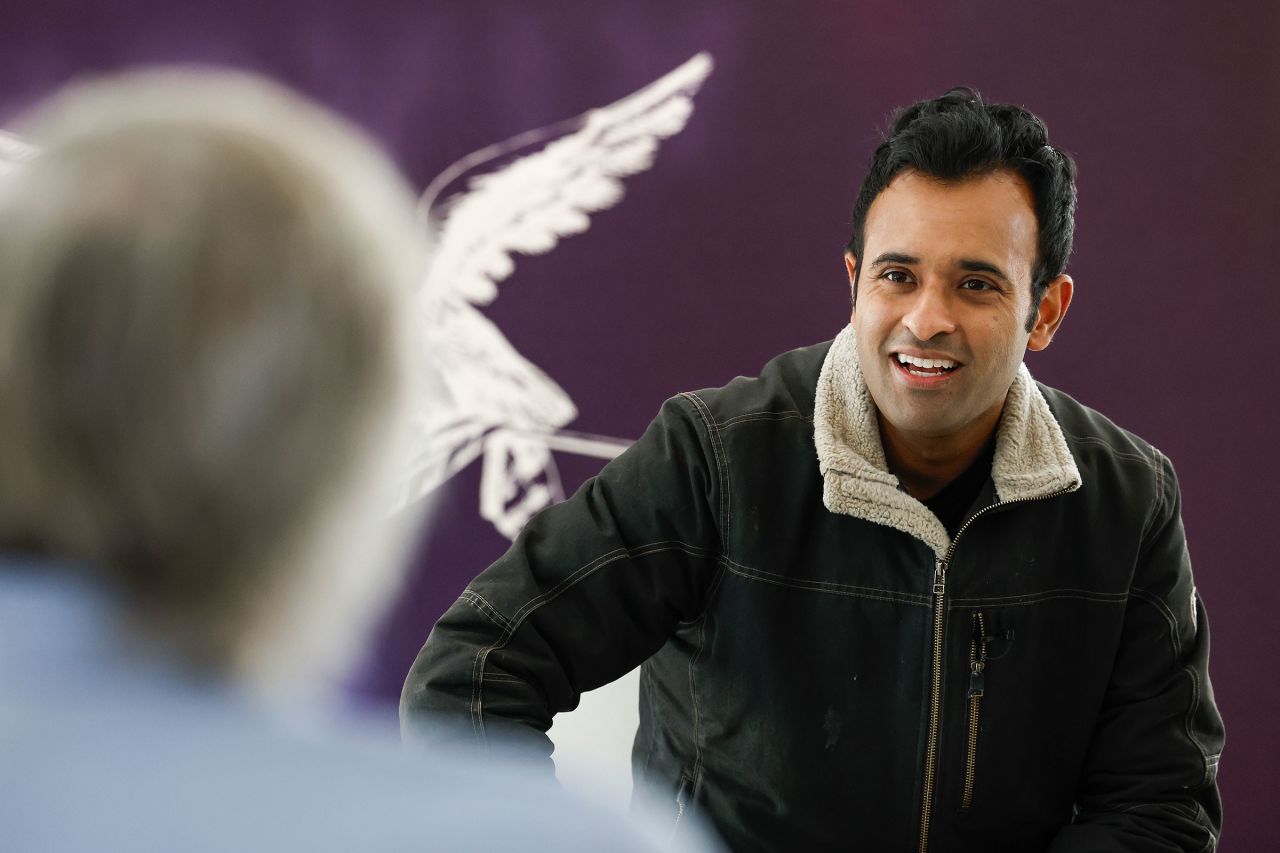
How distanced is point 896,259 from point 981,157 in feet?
0.53

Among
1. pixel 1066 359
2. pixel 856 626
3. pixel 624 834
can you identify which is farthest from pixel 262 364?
pixel 1066 359

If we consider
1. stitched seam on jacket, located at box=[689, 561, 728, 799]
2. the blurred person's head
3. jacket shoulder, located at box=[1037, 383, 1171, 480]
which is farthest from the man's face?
the blurred person's head

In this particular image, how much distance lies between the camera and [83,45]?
2.52 m

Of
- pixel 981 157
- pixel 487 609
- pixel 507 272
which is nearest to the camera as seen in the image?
pixel 487 609

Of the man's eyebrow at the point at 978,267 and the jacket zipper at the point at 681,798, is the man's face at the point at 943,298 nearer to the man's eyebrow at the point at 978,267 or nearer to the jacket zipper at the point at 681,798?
the man's eyebrow at the point at 978,267

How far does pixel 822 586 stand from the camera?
1.62 metres

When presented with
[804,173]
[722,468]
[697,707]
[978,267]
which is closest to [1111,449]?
[978,267]

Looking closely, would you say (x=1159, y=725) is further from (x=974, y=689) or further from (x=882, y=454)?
(x=882, y=454)

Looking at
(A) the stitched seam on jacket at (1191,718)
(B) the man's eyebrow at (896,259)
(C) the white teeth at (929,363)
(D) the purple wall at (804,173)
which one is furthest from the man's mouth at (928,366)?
(D) the purple wall at (804,173)

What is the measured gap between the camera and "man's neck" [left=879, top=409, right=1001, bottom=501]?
1.68 m

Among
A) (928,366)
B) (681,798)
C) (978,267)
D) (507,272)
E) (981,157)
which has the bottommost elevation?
(681,798)

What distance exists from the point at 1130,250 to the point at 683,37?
0.97m

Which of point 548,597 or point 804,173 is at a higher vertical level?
point 804,173

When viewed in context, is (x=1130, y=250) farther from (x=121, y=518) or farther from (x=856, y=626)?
(x=121, y=518)
